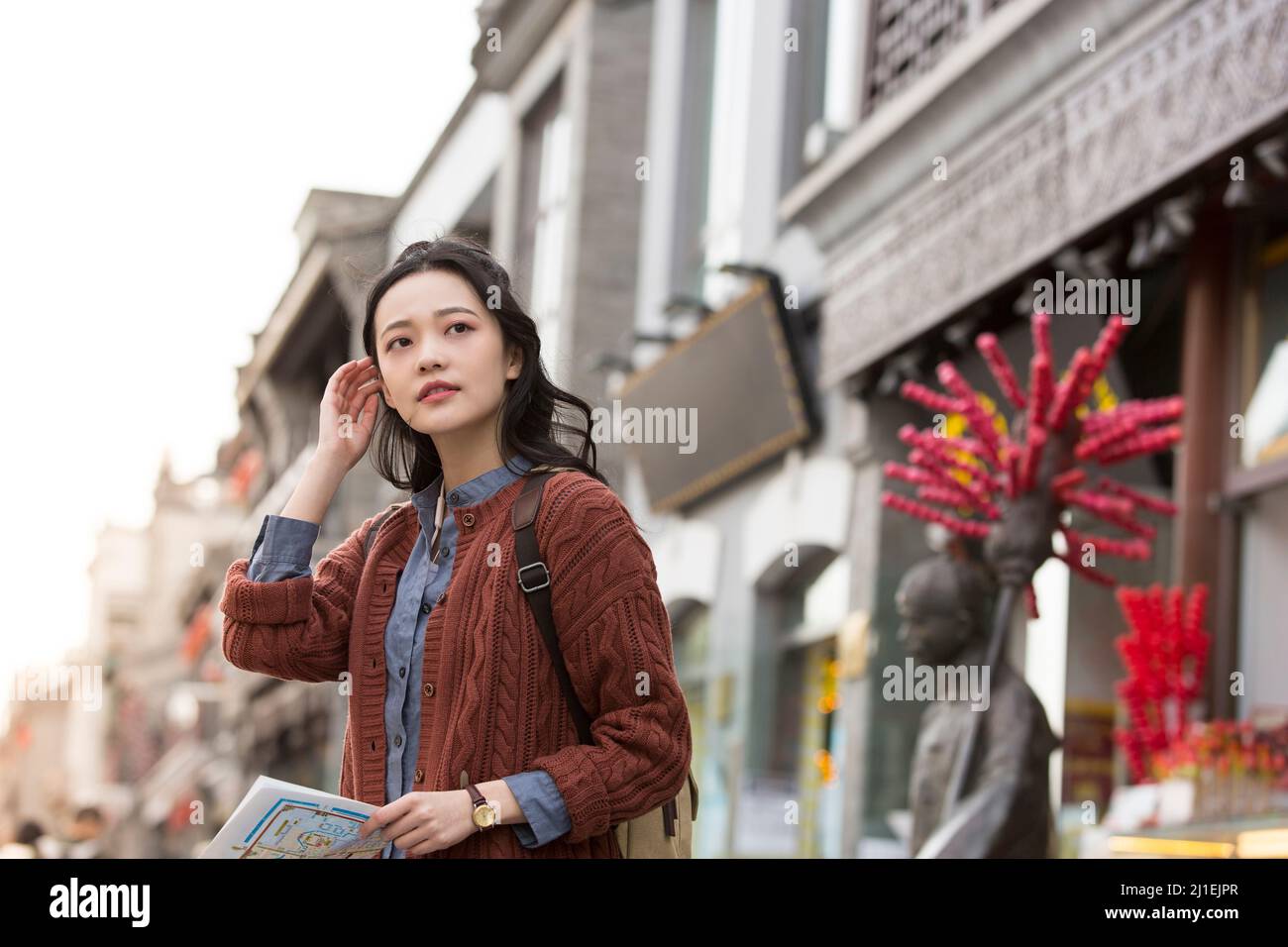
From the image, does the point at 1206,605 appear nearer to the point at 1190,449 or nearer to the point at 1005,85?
the point at 1190,449

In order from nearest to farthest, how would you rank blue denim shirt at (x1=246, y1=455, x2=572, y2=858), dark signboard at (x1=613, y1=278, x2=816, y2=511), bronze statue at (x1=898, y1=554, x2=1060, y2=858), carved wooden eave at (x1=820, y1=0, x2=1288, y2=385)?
blue denim shirt at (x1=246, y1=455, x2=572, y2=858) → bronze statue at (x1=898, y1=554, x2=1060, y2=858) → carved wooden eave at (x1=820, y1=0, x2=1288, y2=385) → dark signboard at (x1=613, y1=278, x2=816, y2=511)

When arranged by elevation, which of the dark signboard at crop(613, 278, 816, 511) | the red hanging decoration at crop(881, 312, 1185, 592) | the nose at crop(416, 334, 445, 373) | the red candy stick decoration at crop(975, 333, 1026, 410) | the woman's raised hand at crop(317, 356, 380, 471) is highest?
the dark signboard at crop(613, 278, 816, 511)

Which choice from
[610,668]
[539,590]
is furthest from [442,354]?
[610,668]

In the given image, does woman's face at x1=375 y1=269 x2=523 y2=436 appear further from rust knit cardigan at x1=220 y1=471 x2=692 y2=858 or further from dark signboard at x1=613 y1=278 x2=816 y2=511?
dark signboard at x1=613 y1=278 x2=816 y2=511

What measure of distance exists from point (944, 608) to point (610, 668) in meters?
4.49

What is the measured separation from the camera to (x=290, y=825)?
2.08 metres

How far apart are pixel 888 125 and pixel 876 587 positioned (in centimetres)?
213

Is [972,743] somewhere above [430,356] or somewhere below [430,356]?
below

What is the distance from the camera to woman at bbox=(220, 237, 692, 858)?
2146 millimetres

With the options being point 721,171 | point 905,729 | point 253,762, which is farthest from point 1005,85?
point 253,762

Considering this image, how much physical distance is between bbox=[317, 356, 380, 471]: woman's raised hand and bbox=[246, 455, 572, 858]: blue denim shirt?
4.4 inches

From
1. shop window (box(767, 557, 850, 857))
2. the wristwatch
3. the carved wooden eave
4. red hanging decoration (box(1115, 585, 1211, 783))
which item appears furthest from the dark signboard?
the wristwatch

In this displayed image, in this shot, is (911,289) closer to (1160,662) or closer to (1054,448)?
(1054,448)

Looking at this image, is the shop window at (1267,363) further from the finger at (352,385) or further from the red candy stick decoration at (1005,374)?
the finger at (352,385)
